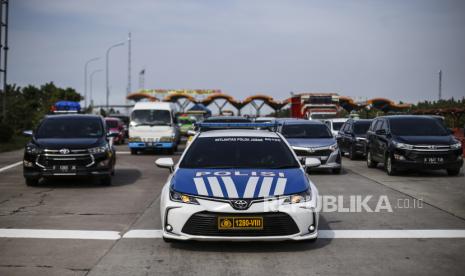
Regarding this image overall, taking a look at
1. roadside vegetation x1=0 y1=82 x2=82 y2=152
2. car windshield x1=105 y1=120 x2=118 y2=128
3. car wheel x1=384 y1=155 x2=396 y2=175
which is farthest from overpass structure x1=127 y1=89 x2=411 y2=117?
car wheel x1=384 y1=155 x2=396 y2=175

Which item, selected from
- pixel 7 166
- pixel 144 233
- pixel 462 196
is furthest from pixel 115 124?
pixel 144 233

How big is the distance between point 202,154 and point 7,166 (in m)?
14.2

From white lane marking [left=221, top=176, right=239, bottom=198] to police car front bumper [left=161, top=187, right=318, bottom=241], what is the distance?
136 millimetres

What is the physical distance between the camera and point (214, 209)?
7.18 metres

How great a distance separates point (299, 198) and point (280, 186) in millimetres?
265

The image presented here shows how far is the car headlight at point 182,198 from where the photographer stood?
7359 mm

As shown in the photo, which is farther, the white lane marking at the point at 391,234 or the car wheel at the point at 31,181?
the car wheel at the point at 31,181

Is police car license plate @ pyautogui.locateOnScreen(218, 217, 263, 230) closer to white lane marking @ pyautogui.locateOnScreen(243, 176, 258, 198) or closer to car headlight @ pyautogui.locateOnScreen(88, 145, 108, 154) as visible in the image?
white lane marking @ pyautogui.locateOnScreen(243, 176, 258, 198)

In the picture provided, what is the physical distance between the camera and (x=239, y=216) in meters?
7.15

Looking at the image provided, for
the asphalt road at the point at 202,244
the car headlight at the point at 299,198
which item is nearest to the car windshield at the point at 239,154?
the car headlight at the point at 299,198

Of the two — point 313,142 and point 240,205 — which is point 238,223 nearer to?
point 240,205

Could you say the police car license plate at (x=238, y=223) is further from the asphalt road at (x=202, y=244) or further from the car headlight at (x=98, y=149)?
the car headlight at (x=98, y=149)

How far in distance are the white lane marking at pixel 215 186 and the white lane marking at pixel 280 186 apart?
639 millimetres

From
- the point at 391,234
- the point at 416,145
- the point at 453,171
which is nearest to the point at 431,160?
the point at 416,145
